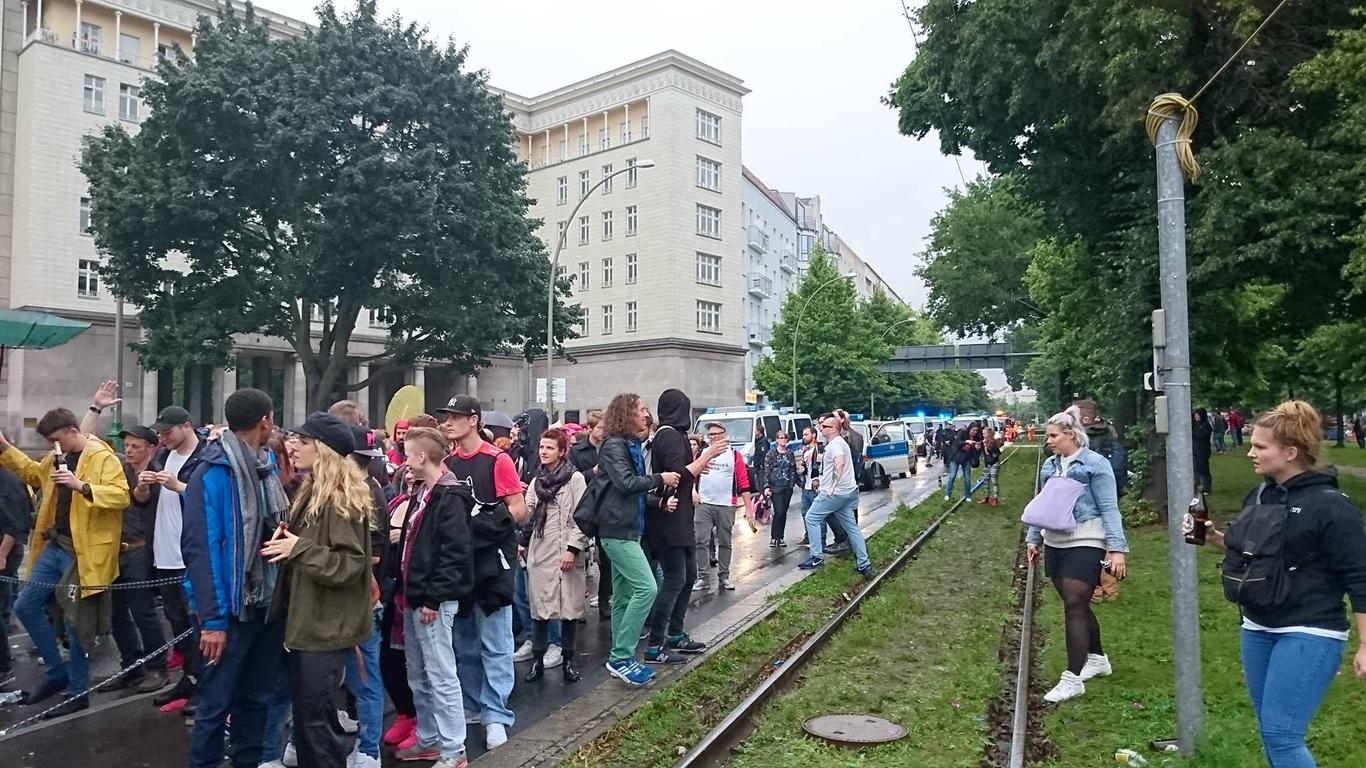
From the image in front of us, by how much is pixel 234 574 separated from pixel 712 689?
349 centimetres

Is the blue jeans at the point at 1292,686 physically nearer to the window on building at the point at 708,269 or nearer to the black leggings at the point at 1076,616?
the black leggings at the point at 1076,616

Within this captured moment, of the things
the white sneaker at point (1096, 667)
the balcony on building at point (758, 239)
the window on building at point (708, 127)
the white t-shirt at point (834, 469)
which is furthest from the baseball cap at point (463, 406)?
the balcony on building at point (758, 239)

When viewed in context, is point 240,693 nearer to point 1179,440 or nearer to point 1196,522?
point 1196,522

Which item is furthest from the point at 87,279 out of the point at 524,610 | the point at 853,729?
the point at 853,729

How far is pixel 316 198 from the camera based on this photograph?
28.0 m

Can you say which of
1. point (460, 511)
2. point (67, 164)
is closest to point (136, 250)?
point (67, 164)

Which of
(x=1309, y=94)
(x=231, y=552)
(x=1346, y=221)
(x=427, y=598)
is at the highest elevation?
(x=1309, y=94)

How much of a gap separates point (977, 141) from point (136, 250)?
22.5m

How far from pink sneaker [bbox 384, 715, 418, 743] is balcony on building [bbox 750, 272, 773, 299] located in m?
64.6

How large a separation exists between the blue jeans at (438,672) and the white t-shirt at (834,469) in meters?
6.79

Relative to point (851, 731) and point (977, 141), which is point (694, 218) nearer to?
point (977, 141)

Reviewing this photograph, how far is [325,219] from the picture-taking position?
27.9 meters

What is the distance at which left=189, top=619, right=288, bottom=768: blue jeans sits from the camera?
4.58 metres

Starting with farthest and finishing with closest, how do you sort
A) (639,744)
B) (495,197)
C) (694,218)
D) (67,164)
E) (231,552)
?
(694,218) < (67,164) < (495,197) < (639,744) < (231,552)
